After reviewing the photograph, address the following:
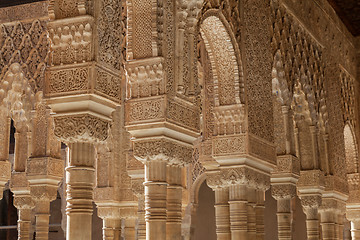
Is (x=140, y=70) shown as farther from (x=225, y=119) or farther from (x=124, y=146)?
(x=124, y=146)

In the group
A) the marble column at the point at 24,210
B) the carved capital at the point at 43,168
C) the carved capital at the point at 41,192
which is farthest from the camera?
the marble column at the point at 24,210

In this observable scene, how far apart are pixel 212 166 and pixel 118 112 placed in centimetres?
218

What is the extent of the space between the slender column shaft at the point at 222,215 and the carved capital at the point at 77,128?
163 inches

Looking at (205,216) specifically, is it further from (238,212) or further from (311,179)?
(238,212)

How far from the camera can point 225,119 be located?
8562 millimetres

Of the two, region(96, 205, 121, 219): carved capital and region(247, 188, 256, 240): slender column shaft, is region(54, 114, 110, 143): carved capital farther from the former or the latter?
region(96, 205, 121, 219): carved capital

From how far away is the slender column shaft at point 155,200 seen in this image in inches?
236

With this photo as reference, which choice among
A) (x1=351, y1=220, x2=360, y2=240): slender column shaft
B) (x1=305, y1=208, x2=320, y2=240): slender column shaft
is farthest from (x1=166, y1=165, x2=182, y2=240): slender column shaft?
(x1=351, y1=220, x2=360, y2=240): slender column shaft

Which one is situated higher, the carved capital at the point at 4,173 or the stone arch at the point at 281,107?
the stone arch at the point at 281,107

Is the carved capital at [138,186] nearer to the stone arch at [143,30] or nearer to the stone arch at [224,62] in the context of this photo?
the stone arch at [224,62]

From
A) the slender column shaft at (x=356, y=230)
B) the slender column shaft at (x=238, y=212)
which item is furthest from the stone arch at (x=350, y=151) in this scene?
the slender column shaft at (x=238, y=212)

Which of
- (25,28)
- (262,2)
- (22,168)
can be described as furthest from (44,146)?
(262,2)

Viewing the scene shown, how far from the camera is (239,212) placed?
27.7ft

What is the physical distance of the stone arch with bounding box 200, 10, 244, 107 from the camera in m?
8.36
